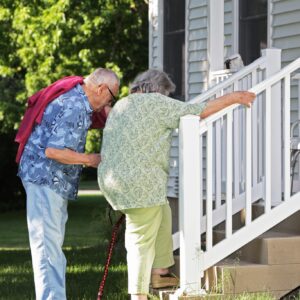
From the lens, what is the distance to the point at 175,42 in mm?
13422

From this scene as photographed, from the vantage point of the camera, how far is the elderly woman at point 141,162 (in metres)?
6.82

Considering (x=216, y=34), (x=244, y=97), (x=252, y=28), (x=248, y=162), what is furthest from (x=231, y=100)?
(x=216, y=34)

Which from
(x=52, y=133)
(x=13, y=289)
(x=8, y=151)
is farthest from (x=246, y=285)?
(x=8, y=151)

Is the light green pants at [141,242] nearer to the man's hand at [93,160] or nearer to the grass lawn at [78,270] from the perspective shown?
the man's hand at [93,160]

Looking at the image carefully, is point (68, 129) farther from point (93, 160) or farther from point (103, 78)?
point (103, 78)

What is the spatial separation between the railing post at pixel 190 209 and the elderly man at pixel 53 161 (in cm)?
64

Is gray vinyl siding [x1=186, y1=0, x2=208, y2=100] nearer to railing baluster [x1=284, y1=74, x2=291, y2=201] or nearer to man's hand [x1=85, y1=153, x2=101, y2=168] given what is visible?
railing baluster [x1=284, y1=74, x2=291, y2=201]

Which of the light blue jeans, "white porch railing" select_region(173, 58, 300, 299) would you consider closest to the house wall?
"white porch railing" select_region(173, 58, 300, 299)

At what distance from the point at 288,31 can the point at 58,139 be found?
4.14 metres

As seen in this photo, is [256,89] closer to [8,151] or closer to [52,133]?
[52,133]

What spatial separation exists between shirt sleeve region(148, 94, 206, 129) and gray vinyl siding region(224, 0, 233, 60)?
4841 mm

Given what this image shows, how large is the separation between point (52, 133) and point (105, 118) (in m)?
0.71

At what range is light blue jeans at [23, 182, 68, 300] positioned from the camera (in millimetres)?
6902

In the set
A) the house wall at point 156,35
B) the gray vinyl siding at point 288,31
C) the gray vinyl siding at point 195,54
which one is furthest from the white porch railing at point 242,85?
the house wall at point 156,35
